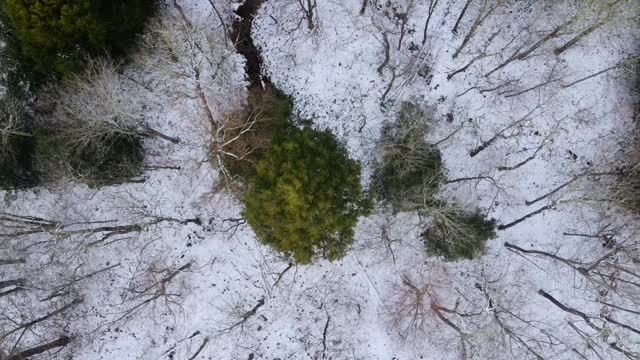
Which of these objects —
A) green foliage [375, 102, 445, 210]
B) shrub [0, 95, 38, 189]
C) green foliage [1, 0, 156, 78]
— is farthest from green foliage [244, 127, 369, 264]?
shrub [0, 95, 38, 189]

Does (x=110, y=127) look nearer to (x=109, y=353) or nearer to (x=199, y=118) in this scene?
(x=199, y=118)

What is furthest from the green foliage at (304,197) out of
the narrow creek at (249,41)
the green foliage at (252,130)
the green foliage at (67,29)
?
the green foliage at (67,29)

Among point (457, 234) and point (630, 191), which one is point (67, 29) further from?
point (630, 191)

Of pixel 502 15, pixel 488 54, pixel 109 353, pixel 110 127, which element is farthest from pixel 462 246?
pixel 109 353

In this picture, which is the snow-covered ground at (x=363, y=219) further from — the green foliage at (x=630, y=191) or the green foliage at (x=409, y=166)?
the green foliage at (x=630, y=191)

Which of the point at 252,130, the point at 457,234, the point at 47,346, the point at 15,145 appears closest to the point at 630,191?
the point at 457,234

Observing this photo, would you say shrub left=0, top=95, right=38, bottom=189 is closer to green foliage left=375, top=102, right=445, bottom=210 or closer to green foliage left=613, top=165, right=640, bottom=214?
green foliage left=375, top=102, right=445, bottom=210
